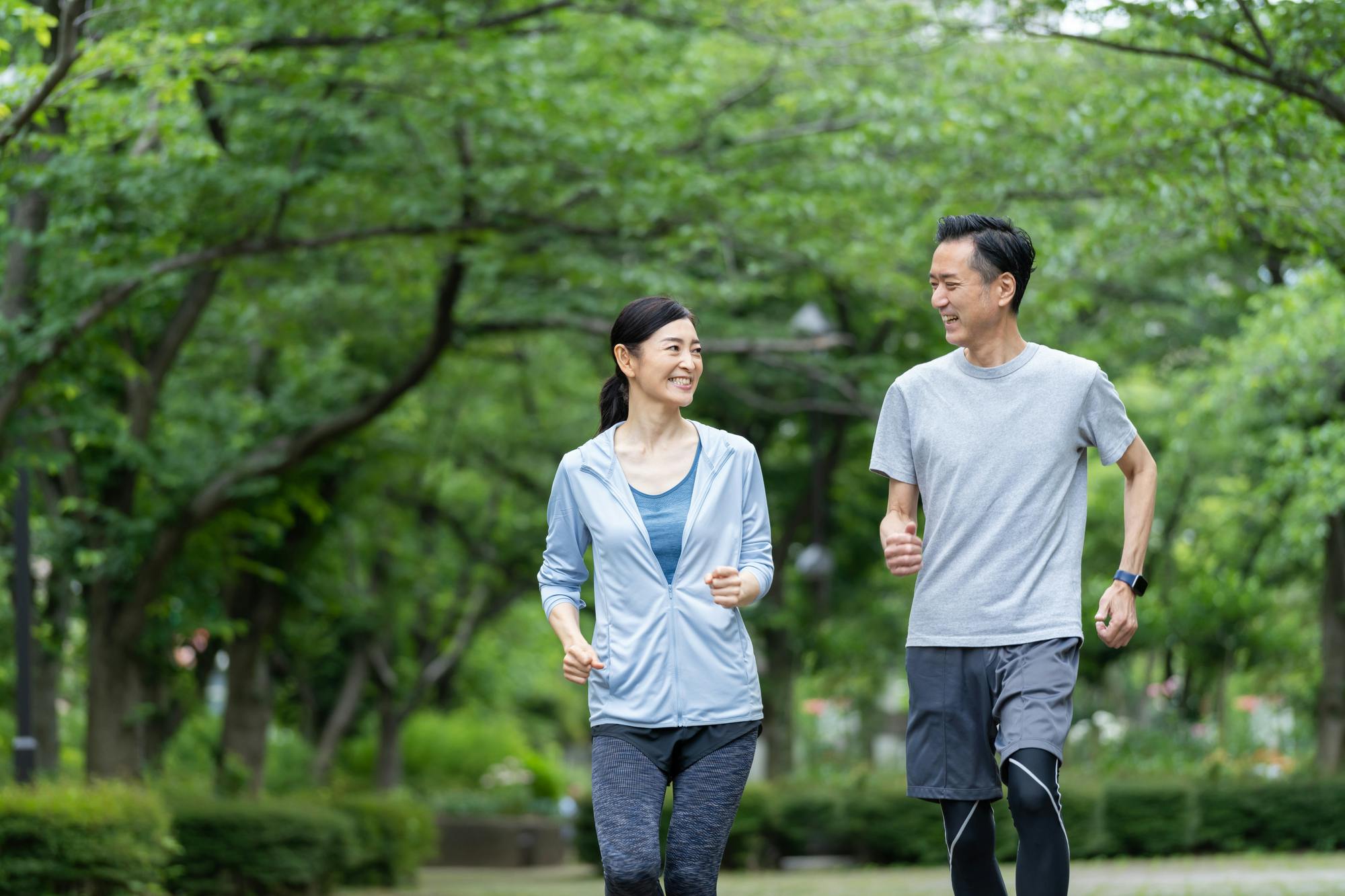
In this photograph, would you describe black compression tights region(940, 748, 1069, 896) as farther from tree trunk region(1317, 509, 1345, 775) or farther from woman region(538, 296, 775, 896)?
tree trunk region(1317, 509, 1345, 775)

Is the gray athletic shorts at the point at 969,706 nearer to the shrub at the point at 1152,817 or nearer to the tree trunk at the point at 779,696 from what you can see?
the shrub at the point at 1152,817

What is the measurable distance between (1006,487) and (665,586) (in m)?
0.98

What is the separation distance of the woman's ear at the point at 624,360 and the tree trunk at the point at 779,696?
758 inches

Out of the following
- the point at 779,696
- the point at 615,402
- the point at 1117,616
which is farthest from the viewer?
the point at 779,696

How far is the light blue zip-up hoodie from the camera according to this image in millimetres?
4312

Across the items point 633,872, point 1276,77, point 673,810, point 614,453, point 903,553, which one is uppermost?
point 1276,77

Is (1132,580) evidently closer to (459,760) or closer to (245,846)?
(245,846)

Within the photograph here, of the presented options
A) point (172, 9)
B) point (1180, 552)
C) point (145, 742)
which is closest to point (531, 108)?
point (172, 9)

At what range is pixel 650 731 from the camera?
→ 432 centimetres

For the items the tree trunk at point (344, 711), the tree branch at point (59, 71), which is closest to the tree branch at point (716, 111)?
the tree branch at point (59, 71)

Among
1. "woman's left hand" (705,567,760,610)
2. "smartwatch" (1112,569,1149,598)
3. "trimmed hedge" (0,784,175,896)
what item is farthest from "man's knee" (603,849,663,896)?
"trimmed hedge" (0,784,175,896)

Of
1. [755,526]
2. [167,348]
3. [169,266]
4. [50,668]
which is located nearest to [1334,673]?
[167,348]

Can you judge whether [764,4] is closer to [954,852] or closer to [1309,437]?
[1309,437]

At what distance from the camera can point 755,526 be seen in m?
4.52
